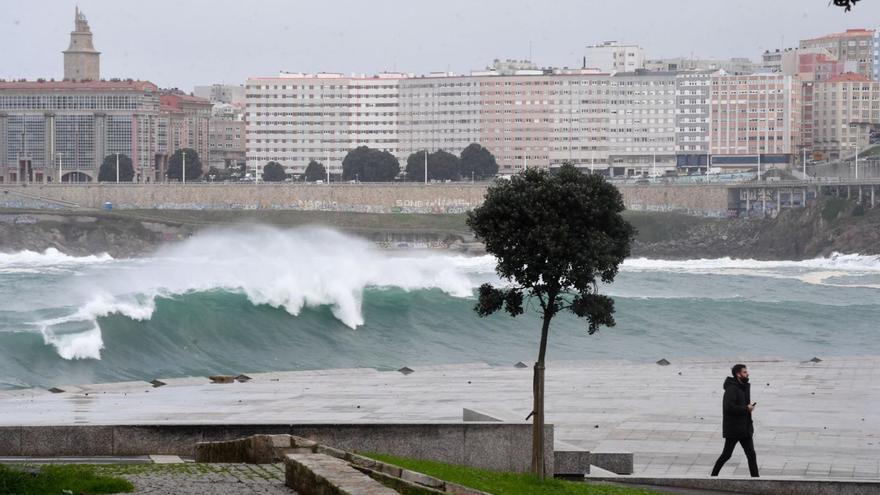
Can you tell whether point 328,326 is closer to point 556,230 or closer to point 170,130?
point 556,230

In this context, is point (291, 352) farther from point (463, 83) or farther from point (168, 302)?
point (463, 83)

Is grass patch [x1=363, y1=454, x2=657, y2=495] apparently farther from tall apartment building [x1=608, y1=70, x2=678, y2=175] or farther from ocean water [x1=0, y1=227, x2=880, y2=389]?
tall apartment building [x1=608, y1=70, x2=678, y2=175]

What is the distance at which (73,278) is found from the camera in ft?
235

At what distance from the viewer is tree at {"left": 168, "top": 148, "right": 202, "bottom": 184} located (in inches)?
7003

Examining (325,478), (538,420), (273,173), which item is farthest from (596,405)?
(273,173)

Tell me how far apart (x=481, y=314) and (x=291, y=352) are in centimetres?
2203

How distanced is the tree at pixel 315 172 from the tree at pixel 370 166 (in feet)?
17.2

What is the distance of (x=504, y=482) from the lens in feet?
47.8

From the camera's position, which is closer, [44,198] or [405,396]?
[405,396]

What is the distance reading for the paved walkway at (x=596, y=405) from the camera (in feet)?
58.7

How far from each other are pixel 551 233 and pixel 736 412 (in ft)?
9.40

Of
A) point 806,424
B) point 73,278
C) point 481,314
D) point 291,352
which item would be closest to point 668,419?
point 806,424

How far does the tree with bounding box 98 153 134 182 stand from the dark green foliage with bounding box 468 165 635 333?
16010 centimetres

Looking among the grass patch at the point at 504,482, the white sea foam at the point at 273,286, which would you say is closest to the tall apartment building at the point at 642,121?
the white sea foam at the point at 273,286
